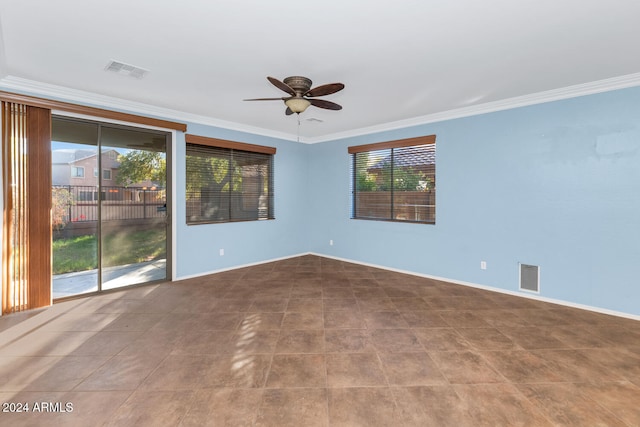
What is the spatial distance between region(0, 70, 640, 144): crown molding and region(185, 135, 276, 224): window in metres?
0.34

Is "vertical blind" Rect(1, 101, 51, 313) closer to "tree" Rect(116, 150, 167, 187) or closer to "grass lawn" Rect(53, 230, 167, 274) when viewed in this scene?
"grass lawn" Rect(53, 230, 167, 274)

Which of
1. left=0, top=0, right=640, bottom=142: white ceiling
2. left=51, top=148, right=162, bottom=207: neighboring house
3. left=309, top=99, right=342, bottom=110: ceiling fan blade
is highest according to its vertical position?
left=0, top=0, right=640, bottom=142: white ceiling

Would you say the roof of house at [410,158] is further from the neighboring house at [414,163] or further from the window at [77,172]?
the window at [77,172]

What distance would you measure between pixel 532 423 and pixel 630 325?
7.72 feet

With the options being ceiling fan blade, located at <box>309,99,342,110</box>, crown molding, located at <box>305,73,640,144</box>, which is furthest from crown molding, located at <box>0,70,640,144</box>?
ceiling fan blade, located at <box>309,99,342,110</box>

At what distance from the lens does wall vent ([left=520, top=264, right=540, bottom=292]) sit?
3.77 m

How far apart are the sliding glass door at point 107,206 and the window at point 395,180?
3.38 metres

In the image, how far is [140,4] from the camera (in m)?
2.02

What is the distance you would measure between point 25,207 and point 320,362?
3.67m

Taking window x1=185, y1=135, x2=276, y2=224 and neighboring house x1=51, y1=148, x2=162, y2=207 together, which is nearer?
neighboring house x1=51, y1=148, x2=162, y2=207

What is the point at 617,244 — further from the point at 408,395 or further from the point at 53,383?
the point at 53,383

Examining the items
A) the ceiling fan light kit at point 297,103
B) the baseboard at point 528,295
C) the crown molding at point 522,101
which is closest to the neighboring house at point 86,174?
the ceiling fan light kit at point 297,103

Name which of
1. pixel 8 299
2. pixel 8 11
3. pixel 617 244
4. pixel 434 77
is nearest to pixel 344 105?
pixel 434 77

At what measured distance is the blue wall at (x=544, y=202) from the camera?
324 centimetres
